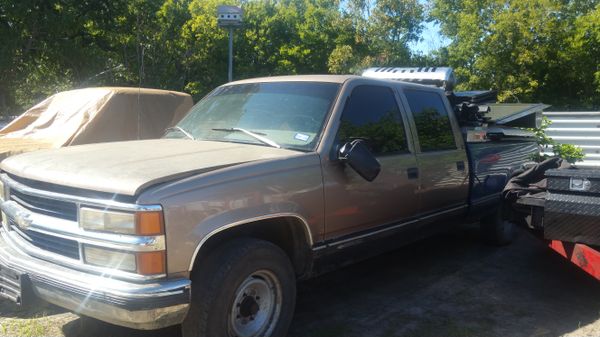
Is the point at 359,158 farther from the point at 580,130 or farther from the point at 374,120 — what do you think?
the point at 580,130

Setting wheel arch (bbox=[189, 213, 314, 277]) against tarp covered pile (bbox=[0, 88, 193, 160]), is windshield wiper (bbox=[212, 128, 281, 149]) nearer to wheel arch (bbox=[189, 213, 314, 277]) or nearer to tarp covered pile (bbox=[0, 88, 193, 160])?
wheel arch (bbox=[189, 213, 314, 277])

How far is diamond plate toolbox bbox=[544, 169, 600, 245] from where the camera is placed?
4073 millimetres

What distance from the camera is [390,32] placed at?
24141mm

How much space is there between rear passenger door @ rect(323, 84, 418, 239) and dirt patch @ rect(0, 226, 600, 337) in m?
0.77

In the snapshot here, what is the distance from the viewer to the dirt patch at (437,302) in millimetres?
4113

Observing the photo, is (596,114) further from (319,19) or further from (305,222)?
(319,19)

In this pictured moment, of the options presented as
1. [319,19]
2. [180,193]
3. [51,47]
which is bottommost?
[180,193]

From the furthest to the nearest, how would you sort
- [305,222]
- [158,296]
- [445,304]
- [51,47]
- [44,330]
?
[51,47], [445,304], [44,330], [305,222], [158,296]

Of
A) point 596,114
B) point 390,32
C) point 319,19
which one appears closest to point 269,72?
point 319,19

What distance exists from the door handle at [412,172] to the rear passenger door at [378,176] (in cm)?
2

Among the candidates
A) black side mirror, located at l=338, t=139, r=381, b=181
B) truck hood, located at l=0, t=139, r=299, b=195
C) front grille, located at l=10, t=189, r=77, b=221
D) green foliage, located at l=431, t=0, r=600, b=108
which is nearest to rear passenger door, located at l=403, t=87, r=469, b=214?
black side mirror, located at l=338, t=139, r=381, b=181

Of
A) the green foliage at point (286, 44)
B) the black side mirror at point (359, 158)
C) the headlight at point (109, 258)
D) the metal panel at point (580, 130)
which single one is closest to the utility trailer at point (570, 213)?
the black side mirror at point (359, 158)

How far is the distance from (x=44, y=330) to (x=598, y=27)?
59.4 feet

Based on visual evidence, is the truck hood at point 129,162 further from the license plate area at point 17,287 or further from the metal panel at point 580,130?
the metal panel at point 580,130
